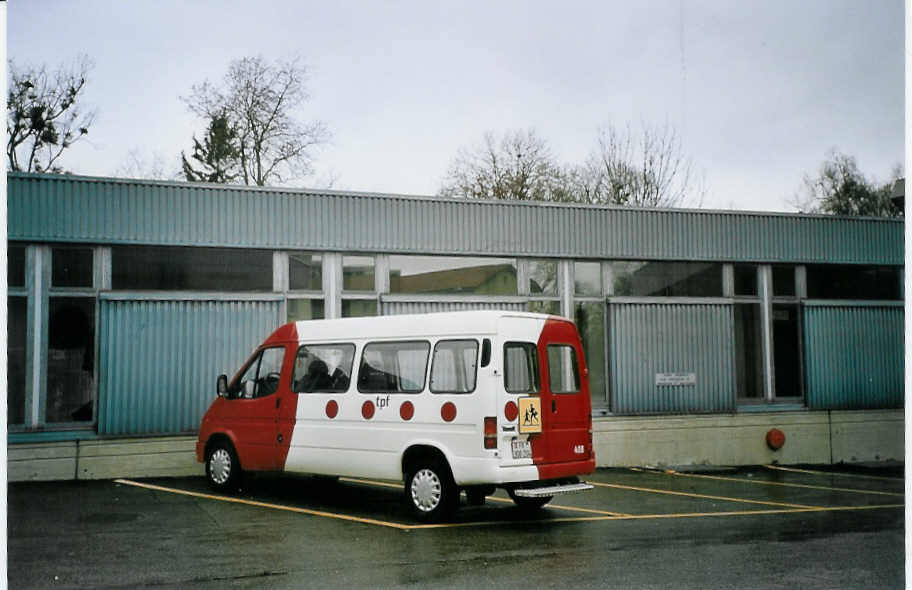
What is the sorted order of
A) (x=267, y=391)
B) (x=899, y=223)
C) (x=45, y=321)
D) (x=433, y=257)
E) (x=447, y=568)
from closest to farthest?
1. (x=447, y=568)
2. (x=267, y=391)
3. (x=45, y=321)
4. (x=433, y=257)
5. (x=899, y=223)

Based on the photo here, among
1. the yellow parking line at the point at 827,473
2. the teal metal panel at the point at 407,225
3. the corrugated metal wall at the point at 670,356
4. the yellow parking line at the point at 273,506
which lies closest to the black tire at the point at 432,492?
the yellow parking line at the point at 273,506

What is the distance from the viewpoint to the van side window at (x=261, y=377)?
11648mm

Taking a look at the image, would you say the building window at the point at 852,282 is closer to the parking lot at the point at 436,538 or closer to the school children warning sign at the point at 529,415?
the parking lot at the point at 436,538

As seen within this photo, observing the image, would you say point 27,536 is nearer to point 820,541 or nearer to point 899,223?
point 820,541

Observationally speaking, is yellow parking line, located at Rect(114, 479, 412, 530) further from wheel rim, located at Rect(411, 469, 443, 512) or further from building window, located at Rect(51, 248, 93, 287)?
building window, located at Rect(51, 248, 93, 287)

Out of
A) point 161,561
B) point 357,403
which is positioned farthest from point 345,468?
point 161,561

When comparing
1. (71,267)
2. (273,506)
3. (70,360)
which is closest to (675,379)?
(273,506)

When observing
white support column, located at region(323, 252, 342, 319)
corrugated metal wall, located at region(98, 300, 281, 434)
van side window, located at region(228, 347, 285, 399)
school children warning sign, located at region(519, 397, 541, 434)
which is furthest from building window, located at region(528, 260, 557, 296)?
school children warning sign, located at region(519, 397, 541, 434)

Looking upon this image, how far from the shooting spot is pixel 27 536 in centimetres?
891

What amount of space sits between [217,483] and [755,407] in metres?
9.99

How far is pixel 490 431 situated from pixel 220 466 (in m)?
4.23

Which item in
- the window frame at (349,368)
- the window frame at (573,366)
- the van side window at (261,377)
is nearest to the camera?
the window frame at (573,366)

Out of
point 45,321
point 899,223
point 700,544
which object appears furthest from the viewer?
point 899,223

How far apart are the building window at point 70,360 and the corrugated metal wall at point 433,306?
4.47 metres
